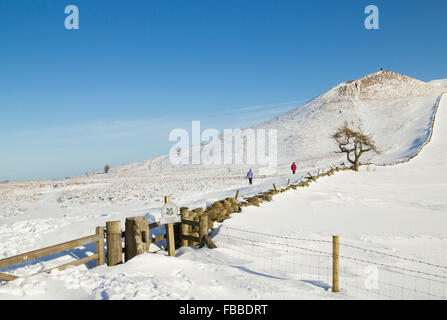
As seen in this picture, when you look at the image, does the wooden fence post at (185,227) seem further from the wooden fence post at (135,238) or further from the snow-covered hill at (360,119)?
the snow-covered hill at (360,119)

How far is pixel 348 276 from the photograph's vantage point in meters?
7.22

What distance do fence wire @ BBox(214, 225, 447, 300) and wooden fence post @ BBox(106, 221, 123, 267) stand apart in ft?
10.6

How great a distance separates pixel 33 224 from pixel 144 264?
32.2 feet

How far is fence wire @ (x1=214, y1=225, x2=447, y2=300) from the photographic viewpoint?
258 inches

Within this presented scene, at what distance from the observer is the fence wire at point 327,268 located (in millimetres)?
6559

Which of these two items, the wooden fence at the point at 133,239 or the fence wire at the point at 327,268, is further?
the fence wire at the point at 327,268

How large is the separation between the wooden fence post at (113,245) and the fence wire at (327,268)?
3242 millimetres

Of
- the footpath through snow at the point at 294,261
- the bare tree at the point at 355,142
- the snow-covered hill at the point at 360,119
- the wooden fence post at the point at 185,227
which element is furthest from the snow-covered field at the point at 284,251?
the snow-covered hill at the point at 360,119

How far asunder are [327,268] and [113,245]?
226 inches

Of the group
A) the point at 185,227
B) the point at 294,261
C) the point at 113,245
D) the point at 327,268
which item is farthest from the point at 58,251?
the point at 327,268

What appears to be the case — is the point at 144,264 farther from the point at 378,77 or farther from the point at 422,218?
the point at 378,77

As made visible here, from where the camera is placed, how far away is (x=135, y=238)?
A: 765 centimetres

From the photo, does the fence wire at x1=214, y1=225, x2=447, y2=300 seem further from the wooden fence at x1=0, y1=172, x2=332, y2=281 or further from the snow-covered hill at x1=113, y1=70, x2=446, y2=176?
the snow-covered hill at x1=113, y1=70, x2=446, y2=176

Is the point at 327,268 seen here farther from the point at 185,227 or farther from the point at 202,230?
the point at 185,227
